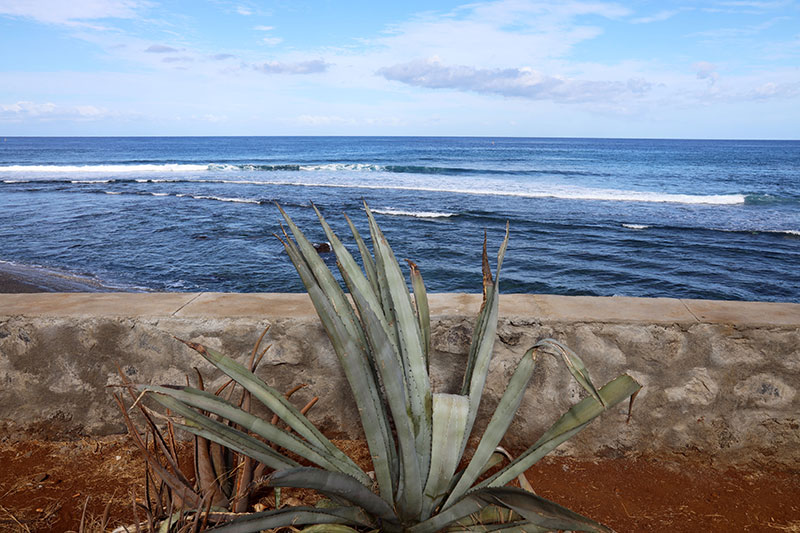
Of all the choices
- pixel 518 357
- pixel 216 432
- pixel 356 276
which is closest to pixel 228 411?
pixel 216 432

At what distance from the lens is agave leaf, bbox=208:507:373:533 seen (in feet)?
4.22

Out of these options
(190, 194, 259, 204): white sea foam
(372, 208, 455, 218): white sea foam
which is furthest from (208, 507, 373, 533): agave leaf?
(190, 194, 259, 204): white sea foam

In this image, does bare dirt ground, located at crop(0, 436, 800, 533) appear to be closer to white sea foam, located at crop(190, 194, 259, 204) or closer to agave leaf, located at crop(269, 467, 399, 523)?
agave leaf, located at crop(269, 467, 399, 523)

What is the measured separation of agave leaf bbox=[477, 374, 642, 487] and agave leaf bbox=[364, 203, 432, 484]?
226mm

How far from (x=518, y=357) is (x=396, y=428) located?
0.76 metres

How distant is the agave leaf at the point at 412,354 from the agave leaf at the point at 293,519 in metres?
0.19

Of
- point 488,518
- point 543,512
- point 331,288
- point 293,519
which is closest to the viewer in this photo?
point 543,512

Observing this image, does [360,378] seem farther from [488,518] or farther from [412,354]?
[488,518]

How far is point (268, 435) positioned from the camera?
1.42 metres

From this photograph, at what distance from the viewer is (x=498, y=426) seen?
1.56 metres

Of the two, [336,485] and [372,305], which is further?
[372,305]

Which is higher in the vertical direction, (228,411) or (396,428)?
(228,411)

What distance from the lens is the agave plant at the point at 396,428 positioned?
1354 millimetres

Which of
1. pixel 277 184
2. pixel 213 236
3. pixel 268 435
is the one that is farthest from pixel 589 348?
pixel 277 184
